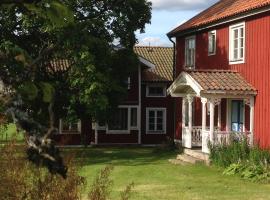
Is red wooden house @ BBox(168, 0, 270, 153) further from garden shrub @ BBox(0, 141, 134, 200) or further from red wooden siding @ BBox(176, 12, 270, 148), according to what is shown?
garden shrub @ BBox(0, 141, 134, 200)

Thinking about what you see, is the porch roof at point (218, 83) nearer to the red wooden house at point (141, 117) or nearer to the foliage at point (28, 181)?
the red wooden house at point (141, 117)

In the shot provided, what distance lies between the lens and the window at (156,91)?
125 ft

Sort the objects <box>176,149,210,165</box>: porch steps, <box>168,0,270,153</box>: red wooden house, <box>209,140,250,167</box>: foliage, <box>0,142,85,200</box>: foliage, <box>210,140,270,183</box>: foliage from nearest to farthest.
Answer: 1. <box>0,142,85,200</box>: foliage
2. <box>210,140,270,183</box>: foliage
3. <box>209,140,250,167</box>: foliage
4. <box>168,0,270,153</box>: red wooden house
5. <box>176,149,210,165</box>: porch steps

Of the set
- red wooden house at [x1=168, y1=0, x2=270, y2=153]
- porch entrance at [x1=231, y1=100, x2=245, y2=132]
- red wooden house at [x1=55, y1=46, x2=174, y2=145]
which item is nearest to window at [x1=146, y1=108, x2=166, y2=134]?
red wooden house at [x1=55, y1=46, x2=174, y2=145]

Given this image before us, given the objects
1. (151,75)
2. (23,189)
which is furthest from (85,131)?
(23,189)

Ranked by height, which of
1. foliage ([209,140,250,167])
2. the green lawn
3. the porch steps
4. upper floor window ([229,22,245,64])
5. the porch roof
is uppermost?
upper floor window ([229,22,245,64])

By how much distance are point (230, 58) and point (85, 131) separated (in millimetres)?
14886

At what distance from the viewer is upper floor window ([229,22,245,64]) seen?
22656 millimetres

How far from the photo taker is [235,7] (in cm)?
2398

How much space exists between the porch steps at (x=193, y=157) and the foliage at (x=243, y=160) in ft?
2.44

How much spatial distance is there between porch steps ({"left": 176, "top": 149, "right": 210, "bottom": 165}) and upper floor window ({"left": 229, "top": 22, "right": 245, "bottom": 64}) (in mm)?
4180

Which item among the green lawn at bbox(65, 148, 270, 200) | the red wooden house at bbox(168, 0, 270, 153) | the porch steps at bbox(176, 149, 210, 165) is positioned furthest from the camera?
the porch steps at bbox(176, 149, 210, 165)

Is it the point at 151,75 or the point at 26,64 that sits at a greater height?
the point at 151,75

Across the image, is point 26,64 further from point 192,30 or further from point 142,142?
point 142,142
